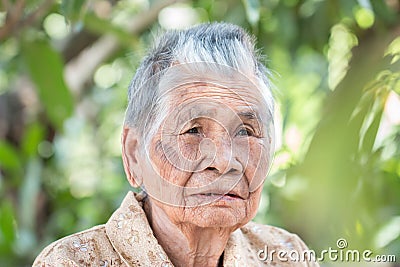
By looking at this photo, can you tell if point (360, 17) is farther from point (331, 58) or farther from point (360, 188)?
point (360, 188)

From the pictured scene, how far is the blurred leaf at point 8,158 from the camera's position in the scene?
7.26ft

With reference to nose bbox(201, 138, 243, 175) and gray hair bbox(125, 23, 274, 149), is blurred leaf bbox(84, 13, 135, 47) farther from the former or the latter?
nose bbox(201, 138, 243, 175)

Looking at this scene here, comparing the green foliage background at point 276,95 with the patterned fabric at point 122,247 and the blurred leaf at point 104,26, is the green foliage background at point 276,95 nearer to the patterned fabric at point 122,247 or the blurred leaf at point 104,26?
the blurred leaf at point 104,26

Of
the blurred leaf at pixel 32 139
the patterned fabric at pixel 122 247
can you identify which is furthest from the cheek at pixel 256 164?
the blurred leaf at pixel 32 139

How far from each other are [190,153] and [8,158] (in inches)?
56.6

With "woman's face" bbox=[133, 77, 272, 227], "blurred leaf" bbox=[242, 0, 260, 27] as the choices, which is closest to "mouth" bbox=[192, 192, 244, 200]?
"woman's face" bbox=[133, 77, 272, 227]

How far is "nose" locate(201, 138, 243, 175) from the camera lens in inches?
35.7

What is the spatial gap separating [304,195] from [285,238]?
476mm

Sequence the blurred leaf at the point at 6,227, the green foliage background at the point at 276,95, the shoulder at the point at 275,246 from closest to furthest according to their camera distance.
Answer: the green foliage background at the point at 276,95 < the shoulder at the point at 275,246 < the blurred leaf at the point at 6,227

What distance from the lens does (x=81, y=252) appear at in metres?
0.96

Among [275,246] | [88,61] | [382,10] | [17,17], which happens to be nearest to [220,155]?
[275,246]

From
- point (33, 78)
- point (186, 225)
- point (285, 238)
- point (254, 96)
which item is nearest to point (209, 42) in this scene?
point (254, 96)

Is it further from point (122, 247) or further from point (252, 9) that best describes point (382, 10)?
point (122, 247)

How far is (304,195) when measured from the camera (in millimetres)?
729
